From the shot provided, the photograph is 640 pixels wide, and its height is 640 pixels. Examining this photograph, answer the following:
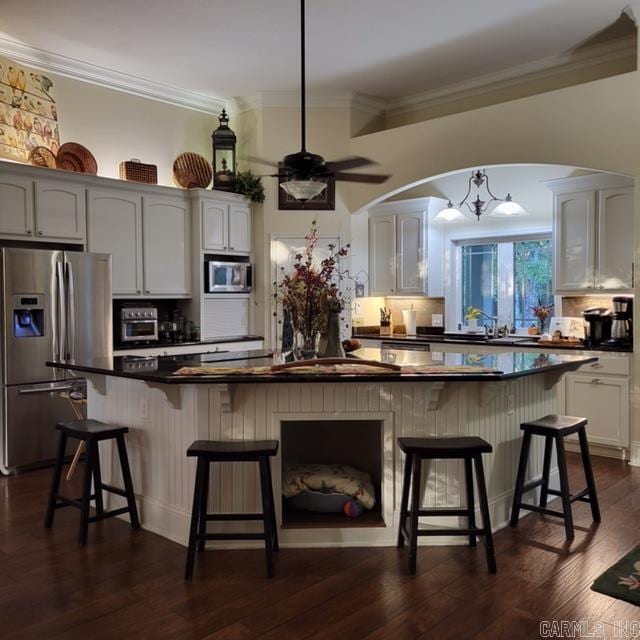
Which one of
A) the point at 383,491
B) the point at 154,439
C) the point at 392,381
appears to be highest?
the point at 392,381

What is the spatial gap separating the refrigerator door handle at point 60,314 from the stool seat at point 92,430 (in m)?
1.57

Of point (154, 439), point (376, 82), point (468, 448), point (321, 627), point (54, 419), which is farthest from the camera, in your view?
point (376, 82)

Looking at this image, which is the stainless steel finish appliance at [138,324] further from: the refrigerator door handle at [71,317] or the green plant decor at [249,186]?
the green plant decor at [249,186]

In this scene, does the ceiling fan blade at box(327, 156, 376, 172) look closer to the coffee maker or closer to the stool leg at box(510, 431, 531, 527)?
the coffee maker

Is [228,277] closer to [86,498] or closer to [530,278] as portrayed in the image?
[530,278]

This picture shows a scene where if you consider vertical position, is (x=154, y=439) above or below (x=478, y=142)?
below

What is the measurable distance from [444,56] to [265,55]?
5.38ft

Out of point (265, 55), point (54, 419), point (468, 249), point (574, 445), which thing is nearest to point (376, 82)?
point (265, 55)

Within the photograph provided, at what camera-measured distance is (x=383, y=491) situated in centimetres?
346

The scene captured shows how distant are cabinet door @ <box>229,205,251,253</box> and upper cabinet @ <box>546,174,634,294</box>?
3.08 metres

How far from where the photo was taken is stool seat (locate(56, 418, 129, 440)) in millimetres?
3535

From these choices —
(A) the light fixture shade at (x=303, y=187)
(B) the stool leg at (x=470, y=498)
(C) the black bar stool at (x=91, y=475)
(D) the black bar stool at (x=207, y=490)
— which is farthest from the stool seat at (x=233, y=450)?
(A) the light fixture shade at (x=303, y=187)

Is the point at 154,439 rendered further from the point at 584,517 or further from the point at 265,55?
the point at 265,55

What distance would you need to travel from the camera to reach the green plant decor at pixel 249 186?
6.70 meters
